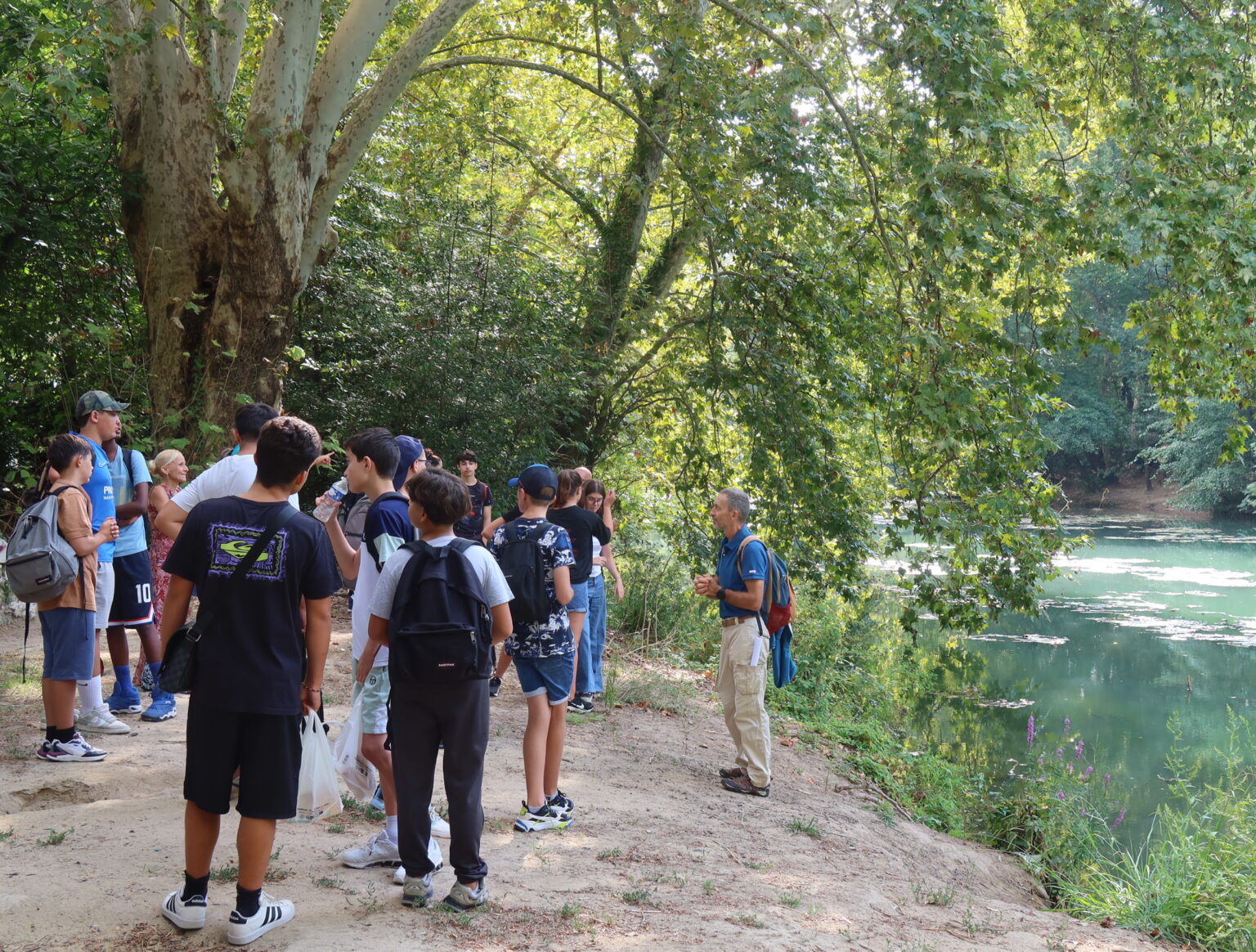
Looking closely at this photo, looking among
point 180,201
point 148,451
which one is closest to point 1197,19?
point 180,201

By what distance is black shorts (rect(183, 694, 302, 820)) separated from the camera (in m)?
3.40

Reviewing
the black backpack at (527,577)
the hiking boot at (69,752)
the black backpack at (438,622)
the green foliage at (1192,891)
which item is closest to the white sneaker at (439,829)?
the black backpack at (527,577)

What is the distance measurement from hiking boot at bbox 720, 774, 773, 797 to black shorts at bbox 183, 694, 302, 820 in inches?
161

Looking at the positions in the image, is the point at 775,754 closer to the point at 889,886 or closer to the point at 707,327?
the point at 889,886

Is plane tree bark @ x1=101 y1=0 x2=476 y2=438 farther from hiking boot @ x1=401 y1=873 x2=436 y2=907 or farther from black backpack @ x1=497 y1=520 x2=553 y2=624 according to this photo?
hiking boot @ x1=401 y1=873 x2=436 y2=907

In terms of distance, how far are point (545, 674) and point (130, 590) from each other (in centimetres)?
279

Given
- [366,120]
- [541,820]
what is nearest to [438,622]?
[541,820]

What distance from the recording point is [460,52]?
14.9 metres

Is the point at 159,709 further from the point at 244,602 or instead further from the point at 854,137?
the point at 854,137

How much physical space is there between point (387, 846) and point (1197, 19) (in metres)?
8.72

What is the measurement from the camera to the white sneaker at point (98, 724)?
19.5 feet

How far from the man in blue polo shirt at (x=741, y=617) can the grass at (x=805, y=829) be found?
0.60 metres

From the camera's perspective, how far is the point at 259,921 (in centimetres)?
349

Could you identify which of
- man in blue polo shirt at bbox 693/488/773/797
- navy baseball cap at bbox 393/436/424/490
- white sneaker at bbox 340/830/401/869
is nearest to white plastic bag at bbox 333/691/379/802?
white sneaker at bbox 340/830/401/869
